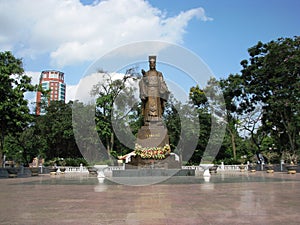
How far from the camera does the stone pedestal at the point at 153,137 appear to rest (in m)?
21.1

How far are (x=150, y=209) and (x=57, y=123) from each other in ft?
133

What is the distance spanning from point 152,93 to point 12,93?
421 inches

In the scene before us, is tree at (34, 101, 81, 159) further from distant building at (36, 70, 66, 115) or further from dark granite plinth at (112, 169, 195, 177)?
distant building at (36, 70, 66, 115)

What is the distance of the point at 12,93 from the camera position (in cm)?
2409

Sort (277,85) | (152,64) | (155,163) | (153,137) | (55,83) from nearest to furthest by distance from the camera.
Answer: (155,163), (153,137), (152,64), (277,85), (55,83)

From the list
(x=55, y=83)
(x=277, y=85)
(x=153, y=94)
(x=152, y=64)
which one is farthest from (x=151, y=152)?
(x=55, y=83)

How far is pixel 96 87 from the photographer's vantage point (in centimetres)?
4319

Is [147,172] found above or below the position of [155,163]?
below

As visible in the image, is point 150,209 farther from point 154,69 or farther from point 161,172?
point 154,69

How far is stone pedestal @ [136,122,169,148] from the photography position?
2111 cm

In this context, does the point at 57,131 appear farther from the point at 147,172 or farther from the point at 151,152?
the point at 147,172

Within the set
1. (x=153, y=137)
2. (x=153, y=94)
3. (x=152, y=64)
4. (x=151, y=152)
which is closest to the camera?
(x=151, y=152)

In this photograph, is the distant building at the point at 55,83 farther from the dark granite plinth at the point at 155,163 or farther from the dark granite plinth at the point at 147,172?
the dark granite plinth at the point at 147,172

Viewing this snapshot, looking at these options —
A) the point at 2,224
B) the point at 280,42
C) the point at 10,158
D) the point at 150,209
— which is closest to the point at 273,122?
the point at 280,42
